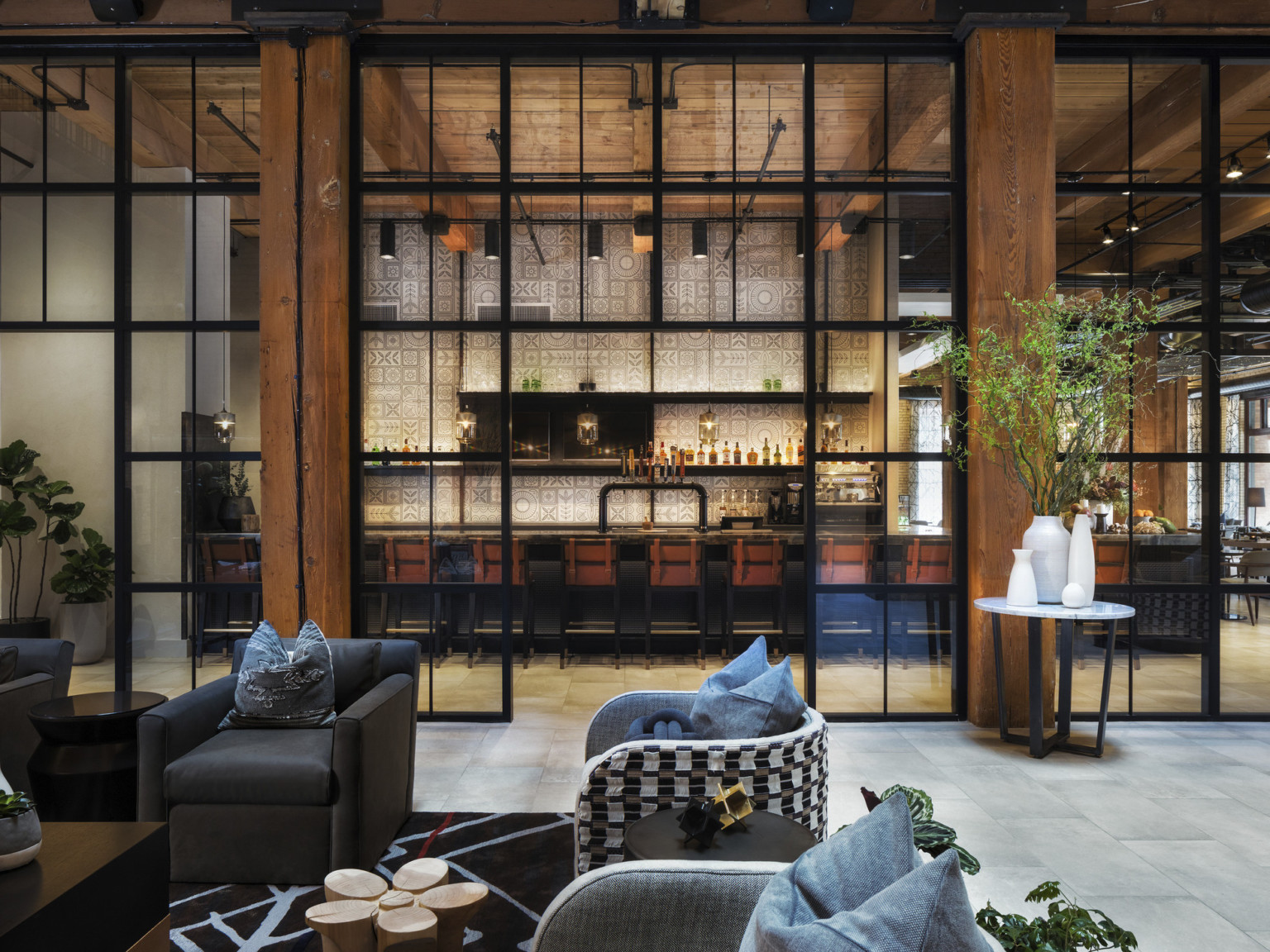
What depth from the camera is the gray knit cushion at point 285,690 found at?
123 inches

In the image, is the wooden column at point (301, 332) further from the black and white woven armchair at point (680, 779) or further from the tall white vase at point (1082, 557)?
the tall white vase at point (1082, 557)

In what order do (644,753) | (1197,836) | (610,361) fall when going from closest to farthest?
(644,753) → (1197,836) → (610,361)

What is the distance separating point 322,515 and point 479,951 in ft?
9.61

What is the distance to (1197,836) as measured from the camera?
10.6 ft

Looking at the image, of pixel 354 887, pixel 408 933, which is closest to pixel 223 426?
pixel 354 887

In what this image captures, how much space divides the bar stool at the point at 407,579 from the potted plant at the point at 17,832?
2874mm

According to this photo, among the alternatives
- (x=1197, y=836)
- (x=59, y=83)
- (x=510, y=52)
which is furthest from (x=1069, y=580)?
(x=59, y=83)

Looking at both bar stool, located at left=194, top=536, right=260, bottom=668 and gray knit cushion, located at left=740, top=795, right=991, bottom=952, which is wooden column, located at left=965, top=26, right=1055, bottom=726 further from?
bar stool, located at left=194, top=536, right=260, bottom=668

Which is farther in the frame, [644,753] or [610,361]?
Result: [610,361]

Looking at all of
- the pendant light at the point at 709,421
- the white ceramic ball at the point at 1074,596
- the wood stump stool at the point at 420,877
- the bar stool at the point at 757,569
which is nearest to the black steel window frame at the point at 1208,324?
the white ceramic ball at the point at 1074,596

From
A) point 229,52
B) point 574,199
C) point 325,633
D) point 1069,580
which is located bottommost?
point 325,633

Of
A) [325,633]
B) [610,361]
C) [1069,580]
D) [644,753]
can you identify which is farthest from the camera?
[610,361]

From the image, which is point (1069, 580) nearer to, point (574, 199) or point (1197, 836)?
point (1197, 836)

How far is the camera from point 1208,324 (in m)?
4.88
